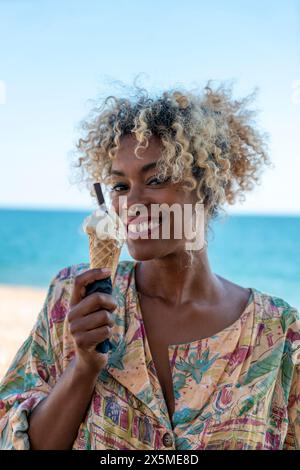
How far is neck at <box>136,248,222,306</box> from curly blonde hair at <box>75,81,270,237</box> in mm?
249

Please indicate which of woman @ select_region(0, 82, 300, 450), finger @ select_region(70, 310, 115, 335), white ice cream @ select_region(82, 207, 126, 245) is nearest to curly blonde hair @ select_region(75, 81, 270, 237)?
woman @ select_region(0, 82, 300, 450)

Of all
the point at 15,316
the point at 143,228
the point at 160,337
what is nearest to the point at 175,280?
the point at 160,337

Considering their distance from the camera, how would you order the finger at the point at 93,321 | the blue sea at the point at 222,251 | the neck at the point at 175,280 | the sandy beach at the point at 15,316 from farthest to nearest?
the blue sea at the point at 222,251
the sandy beach at the point at 15,316
the neck at the point at 175,280
the finger at the point at 93,321

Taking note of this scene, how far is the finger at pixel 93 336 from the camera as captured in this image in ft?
6.56

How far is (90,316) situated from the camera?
2002mm

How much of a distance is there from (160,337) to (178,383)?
202 mm

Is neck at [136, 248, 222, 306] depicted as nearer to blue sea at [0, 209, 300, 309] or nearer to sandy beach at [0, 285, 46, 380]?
sandy beach at [0, 285, 46, 380]

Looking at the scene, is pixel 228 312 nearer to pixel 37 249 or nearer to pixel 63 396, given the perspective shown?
pixel 63 396

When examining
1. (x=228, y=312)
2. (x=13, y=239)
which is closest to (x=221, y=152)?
(x=228, y=312)

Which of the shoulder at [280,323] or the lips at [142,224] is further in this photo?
the shoulder at [280,323]

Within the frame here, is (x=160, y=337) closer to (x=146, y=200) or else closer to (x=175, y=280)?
(x=175, y=280)

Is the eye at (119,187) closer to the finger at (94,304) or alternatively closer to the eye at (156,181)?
the eye at (156,181)

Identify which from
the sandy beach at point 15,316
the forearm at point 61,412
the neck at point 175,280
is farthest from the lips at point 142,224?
the sandy beach at point 15,316

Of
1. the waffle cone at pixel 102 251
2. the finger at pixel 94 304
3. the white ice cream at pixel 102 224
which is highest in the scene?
the white ice cream at pixel 102 224
